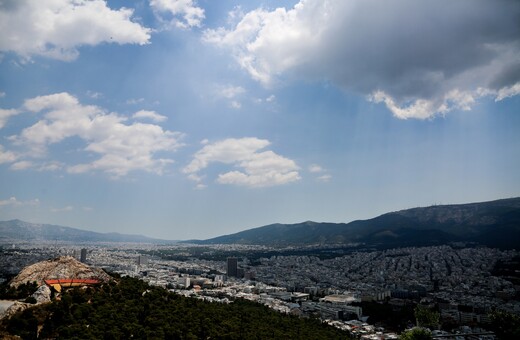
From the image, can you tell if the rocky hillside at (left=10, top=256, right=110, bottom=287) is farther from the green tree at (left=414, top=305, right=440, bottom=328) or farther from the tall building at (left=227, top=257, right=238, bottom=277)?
the tall building at (left=227, top=257, right=238, bottom=277)

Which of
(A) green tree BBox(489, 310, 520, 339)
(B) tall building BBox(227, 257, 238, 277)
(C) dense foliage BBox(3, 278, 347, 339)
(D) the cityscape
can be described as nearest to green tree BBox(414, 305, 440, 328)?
(D) the cityscape

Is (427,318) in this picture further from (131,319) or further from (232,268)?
(232,268)

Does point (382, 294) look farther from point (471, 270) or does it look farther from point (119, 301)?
point (119, 301)

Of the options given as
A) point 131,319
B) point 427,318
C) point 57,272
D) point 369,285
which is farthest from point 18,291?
point 369,285

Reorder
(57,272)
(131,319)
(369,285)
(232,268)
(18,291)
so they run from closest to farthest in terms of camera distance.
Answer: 1. (131,319)
2. (18,291)
3. (57,272)
4. (369,285)
5. (232,268)

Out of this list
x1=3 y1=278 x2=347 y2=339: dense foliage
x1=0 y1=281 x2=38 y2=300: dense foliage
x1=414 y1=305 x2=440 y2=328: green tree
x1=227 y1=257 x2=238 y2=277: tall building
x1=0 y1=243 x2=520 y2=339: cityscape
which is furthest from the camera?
x1=227 y1=257 x2=238 y2=277: tall building

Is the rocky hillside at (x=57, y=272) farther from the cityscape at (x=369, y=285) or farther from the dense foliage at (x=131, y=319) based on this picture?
the cityscape at (x=369, y=285)
